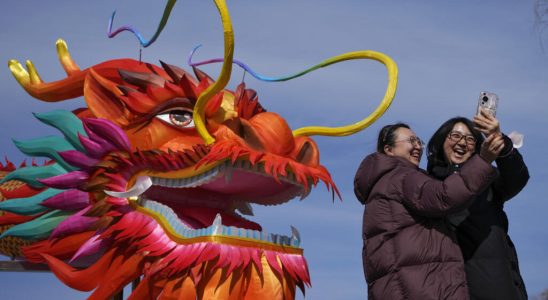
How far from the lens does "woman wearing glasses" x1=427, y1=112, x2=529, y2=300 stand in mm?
3395

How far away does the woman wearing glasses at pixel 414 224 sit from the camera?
129 inches

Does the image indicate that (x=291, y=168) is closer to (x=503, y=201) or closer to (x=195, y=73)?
(x=195, y=73)

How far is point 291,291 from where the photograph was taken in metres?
5.41

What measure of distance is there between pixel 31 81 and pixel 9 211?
123 centimetres

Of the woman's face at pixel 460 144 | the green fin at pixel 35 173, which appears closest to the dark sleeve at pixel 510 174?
the woman's face at pixel 460 144

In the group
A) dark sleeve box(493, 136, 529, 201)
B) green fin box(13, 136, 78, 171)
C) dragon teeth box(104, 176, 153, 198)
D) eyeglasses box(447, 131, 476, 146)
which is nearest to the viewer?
dark sleeve box(493, 136, 529, 201)

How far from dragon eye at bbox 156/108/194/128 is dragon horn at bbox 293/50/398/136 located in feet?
2.78

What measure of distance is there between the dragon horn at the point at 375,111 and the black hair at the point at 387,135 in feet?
6.97

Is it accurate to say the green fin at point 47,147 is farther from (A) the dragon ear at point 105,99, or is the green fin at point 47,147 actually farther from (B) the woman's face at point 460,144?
(B) the woman's face at point 460,144

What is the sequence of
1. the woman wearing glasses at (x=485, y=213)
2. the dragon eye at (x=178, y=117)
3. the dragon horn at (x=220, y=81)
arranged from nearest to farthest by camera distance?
the woman wearing glasses at (x=485, y=213) → the dragon horn at (x=220, y=81) → the dragon eye at (x=178, y=117)

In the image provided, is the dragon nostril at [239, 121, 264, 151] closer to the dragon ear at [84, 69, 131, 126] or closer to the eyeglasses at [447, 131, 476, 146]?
the dragon ear at [84, 69, 131, 126]

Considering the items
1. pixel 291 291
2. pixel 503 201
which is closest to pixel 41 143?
pixel 291 291

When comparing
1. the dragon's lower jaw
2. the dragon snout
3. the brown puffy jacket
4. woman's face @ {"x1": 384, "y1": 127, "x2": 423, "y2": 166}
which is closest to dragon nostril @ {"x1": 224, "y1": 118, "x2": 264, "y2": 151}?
the dragon snout

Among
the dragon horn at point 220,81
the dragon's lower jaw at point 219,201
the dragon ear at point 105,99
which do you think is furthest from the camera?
the dragon ear at point 105,99
